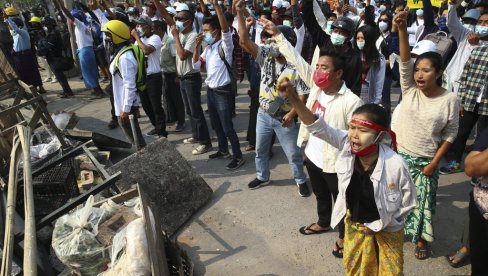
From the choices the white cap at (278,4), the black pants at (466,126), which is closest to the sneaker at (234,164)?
the black pants at (466,126)

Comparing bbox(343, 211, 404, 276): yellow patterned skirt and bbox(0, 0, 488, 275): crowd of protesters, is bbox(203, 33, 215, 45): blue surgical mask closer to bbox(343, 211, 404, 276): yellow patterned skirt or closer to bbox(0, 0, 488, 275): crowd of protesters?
bbox(0, 0, 488, 275): crowd of protesters

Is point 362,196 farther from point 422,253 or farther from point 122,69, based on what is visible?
point 122,69

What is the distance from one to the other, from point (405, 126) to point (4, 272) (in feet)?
9.36

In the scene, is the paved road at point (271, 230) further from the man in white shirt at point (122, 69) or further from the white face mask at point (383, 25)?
the white face mask at point (383, 25)

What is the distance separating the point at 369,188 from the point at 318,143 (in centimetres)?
87

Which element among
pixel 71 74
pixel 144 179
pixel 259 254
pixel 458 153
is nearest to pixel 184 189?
pixel 144 179

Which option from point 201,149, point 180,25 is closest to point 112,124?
point 201,149

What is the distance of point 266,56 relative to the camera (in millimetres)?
3736

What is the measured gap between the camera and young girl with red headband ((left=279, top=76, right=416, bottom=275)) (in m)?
2.08

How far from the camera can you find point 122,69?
14.4 feet

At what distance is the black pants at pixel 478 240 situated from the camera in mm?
2416

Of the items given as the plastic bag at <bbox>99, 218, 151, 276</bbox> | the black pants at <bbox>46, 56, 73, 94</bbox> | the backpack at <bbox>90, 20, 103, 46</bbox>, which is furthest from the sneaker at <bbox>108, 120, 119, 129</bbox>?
the plastic bag at <bbox>99, 218, 151, 276</bbox>

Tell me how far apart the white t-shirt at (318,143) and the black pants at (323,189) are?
0.31 feet

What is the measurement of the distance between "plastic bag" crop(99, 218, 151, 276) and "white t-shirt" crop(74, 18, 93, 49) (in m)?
7.01
